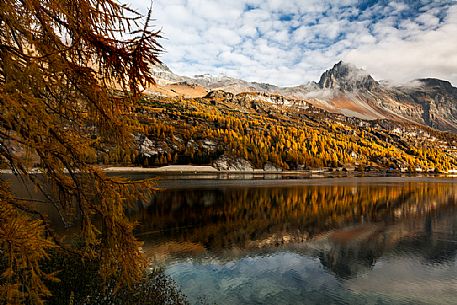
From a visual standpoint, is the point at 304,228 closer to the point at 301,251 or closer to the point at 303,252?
the point at 301,251

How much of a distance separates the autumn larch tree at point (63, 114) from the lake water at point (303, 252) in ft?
39.9

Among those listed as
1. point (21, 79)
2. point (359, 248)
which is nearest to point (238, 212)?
point (359, 248)

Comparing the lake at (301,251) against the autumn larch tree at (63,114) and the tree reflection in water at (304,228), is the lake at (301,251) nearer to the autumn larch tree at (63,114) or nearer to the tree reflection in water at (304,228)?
the tree reflection in water at (304,228)

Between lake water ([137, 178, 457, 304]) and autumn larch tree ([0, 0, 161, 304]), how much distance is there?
39.9ft

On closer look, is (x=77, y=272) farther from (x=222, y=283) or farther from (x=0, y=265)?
(x=222, y=283)

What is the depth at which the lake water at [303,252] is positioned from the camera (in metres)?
18.6

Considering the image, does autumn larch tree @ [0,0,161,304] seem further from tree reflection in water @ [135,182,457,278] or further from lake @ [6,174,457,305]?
tree reflection in water @ [135,182,457,278]

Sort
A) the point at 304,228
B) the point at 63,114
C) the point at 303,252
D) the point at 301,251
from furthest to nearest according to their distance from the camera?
the point at 304,228, the point at 301,251, the point at 303,252, the point at 63,114

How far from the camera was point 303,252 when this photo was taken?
27.6 metres

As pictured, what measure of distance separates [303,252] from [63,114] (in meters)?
25.4

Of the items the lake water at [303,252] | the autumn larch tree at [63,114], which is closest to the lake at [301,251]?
the lake water at [303,252]

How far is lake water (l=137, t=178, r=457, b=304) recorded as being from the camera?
61.0 feet

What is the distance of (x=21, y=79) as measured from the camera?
4.78 metres

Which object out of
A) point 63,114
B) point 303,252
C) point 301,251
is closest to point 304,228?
point 301,251
